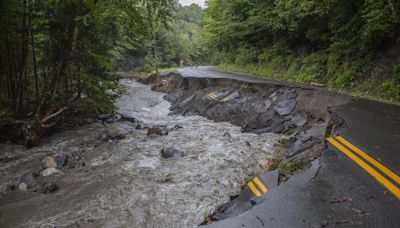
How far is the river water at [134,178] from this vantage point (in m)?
4.93

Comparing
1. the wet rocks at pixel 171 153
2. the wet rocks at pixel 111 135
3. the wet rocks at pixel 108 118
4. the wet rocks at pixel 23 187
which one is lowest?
the wet rocks at pixel 108 118

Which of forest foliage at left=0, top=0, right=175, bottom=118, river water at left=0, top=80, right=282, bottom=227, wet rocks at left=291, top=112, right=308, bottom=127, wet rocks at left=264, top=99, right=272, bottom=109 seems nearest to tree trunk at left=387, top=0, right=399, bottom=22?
wet rocks at left=291, top=112, right=308, bottom=127

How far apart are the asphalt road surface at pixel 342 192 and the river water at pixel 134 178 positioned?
1430 millimetres

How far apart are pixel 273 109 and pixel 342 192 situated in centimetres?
777

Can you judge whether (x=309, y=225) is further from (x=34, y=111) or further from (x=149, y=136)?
(x=34, y=111)

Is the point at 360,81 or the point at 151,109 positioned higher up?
the point at 360,81

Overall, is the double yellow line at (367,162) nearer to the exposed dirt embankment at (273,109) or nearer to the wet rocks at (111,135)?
the exposed dirt embankment at (273,109)

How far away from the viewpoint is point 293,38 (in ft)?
59.1

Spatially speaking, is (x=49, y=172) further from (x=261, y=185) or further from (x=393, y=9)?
(x=393, y=9)

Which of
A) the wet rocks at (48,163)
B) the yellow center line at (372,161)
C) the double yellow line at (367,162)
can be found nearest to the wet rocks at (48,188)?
the wet rocks at (48,163)

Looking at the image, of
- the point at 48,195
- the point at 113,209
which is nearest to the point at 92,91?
the point at 48,195

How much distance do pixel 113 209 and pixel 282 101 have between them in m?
8.46

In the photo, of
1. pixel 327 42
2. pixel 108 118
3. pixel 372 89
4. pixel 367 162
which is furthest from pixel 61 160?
pixel 327 42

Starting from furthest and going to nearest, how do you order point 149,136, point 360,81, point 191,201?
point 360,81
point 149,136
point 191,201
